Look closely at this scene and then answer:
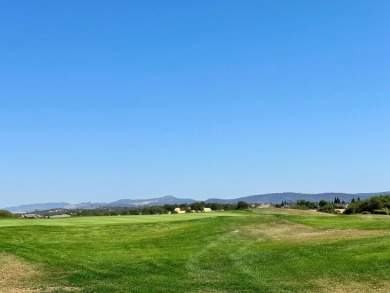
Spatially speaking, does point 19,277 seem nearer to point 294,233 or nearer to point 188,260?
point 188,260

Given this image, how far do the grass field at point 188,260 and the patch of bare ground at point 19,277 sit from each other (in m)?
0.05

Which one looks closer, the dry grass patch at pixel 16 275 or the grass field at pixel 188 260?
the dry grass patch at pixel 16 275

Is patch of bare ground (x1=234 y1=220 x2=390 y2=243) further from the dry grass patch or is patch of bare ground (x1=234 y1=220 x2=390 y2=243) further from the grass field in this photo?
the dry grass patch

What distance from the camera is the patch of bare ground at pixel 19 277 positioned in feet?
75.6

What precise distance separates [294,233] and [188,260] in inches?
734

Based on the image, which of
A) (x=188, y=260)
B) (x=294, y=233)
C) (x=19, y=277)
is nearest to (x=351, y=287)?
(x=188, y=260)

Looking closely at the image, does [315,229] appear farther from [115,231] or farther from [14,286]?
[14,286]

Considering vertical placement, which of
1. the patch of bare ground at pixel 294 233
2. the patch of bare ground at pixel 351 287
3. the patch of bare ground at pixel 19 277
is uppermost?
the patch of bare ground at pixel 294 233

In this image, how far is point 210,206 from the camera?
13788 cm

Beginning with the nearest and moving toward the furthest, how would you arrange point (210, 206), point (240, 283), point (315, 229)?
1. point (240, 283)
2. point (315, 229)
3. point (210, 206)

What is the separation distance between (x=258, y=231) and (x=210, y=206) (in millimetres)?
91684

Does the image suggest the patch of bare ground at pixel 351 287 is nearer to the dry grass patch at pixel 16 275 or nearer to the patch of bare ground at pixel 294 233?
the dry grass patch at pixel 16 275

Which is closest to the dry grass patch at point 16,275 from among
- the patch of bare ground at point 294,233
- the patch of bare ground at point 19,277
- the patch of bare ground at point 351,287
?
the patch of bare ground at point 19,277

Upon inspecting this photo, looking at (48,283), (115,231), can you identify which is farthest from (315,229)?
(48,283)
